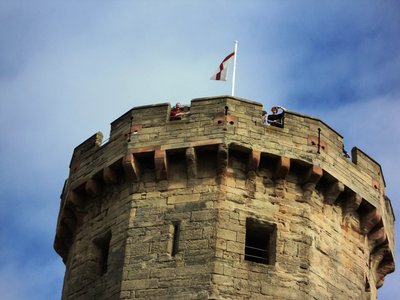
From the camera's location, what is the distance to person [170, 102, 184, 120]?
21.3 metres

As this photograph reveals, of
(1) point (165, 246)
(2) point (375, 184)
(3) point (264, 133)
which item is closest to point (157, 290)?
(1) point (165, 246)

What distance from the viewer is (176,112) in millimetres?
21516

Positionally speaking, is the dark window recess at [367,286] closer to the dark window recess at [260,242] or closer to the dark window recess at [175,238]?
the dark window recess at [260,242]

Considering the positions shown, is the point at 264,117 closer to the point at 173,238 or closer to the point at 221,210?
the point at 221,210

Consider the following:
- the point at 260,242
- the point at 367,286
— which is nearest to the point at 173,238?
the point at 260,242

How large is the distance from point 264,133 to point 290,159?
2.33ft

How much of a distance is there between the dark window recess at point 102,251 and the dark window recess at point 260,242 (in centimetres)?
273

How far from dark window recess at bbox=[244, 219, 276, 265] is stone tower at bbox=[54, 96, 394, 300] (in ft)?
0.08

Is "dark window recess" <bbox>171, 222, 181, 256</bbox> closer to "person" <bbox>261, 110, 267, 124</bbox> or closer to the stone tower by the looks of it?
the stone tower

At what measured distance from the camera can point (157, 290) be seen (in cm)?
1912

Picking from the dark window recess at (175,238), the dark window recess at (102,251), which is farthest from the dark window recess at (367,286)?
the dark window recess at (102,251)

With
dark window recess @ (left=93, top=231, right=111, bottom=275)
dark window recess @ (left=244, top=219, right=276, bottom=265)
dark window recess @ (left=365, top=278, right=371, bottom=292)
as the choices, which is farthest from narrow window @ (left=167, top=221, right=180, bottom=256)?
dark window recess @ (left=365, top=278, right=371, bottom=292)

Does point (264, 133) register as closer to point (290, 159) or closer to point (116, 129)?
point (290, 159)

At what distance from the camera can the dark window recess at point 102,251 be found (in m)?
20.9
